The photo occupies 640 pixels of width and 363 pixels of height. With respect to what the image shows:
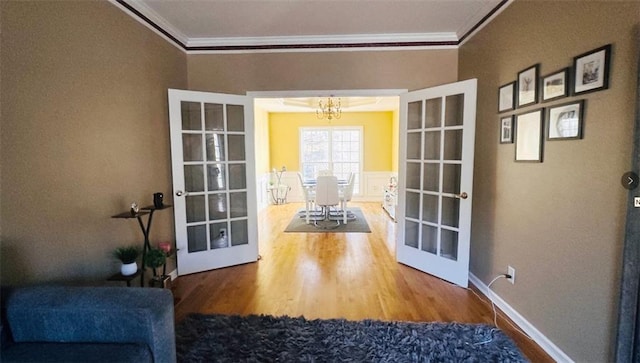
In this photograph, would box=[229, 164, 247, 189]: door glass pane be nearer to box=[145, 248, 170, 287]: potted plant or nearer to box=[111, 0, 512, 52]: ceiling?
box=[145, 248, 170, 287]: potted plant

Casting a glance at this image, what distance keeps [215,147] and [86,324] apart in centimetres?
220

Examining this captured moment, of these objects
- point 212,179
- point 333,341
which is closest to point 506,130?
point 333,341

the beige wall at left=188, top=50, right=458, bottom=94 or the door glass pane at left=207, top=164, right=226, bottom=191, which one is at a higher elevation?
the beige wall at left=188, top=50, right=458, bottom=94

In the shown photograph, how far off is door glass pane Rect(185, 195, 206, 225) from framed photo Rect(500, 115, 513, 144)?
2.97m

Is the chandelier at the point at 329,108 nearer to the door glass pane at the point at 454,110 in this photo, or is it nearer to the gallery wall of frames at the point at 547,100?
the door glass pane at the point at 454,110

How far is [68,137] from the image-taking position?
1799 millimetres

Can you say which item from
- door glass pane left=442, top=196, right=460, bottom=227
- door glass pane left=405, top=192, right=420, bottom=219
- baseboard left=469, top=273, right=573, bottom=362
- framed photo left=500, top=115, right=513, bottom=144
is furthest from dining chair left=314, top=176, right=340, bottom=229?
framed photo left=500, top=115, right=513, bottom=144

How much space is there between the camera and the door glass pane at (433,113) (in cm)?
292

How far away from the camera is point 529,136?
80.4 inches

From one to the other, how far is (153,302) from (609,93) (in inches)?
95.0

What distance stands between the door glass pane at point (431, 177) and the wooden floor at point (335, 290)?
93 centimetres

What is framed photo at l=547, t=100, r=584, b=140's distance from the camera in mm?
1619

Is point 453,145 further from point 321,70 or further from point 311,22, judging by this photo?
point 311,22

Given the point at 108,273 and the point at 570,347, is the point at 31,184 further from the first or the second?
the point at 570,347
